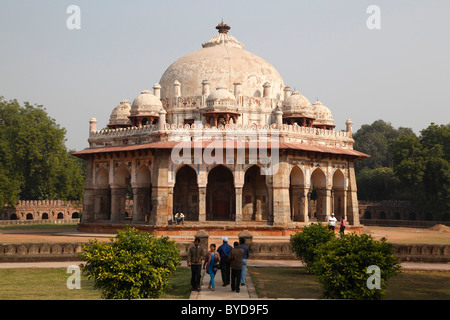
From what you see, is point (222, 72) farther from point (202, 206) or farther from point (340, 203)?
point (340, 203)

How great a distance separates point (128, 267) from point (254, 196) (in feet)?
89.5

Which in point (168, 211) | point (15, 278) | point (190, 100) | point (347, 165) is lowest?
point (15, 278)

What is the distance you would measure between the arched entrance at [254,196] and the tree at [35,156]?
1086 inches

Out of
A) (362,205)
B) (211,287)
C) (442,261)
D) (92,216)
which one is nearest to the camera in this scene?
(211,287)

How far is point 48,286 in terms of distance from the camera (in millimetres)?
14820

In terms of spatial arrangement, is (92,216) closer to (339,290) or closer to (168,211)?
(168,211)

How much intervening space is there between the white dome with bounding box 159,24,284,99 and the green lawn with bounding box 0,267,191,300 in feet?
80.5

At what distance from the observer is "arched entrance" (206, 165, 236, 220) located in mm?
38625

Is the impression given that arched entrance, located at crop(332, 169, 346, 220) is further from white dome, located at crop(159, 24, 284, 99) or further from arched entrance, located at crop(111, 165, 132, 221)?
arched entrance, located at crop(111, 165, 132, 221)

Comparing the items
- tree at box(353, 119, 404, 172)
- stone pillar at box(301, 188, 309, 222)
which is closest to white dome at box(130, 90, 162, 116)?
stone pillar at box(301, 188, 309, 222)

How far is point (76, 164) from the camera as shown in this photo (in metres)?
63.1

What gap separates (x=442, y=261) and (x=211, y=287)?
36.7 ft

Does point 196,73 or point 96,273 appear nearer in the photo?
point 96,273
